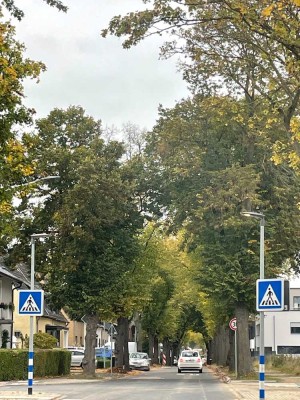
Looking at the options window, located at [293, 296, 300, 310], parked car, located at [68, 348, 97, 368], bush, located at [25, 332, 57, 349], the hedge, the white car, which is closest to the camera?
the hedge

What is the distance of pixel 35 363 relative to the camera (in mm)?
35625

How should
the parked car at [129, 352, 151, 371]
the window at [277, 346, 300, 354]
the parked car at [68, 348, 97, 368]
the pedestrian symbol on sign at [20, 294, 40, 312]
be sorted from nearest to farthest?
the pedestrian symbol on sign at [20, 294, 40, 312] < the parked car at [129, 352, 151, 371] < the parked car at [68, 348, 97, 368] < the window at [277, 346, 300, 354]

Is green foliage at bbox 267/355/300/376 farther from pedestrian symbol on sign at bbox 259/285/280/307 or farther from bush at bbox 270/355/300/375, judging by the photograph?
pedestrian symbol on sign at bbox 259/285/280/307

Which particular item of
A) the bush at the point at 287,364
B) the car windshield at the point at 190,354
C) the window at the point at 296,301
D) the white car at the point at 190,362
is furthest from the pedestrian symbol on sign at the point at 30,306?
the window at the point at 296,301

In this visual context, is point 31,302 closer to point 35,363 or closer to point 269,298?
point 269,298

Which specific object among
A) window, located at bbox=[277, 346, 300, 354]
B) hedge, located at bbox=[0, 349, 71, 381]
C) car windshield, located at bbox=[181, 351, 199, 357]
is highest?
hedge, located at bbox=[0, 349, 71, 381]

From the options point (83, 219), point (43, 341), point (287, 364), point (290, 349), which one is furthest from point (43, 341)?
point (290, 349)

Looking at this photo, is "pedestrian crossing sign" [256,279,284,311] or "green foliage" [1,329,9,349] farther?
"green foliage" [1,329,9,349]

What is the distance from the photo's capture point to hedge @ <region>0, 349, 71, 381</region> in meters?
33.4

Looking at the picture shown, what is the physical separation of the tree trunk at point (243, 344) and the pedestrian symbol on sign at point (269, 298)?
20802mm

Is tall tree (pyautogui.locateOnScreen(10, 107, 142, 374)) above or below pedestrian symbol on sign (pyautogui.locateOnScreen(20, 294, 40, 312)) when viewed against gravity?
above

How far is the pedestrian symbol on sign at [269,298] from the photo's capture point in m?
17.2

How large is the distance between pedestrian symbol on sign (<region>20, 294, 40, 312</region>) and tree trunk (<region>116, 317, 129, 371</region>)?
25440 mm

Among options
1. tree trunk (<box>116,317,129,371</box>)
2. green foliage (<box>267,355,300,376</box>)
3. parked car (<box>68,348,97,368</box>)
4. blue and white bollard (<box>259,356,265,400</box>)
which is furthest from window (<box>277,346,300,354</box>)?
blue and white bollard (<box>259,356,265,400</box>)
